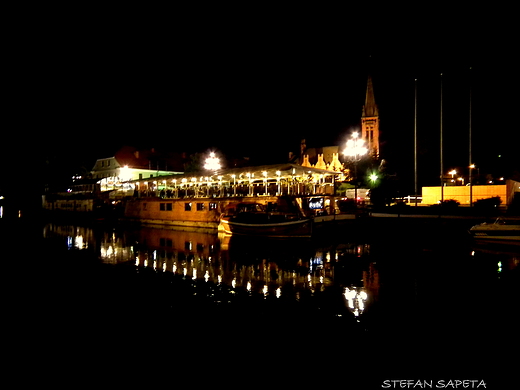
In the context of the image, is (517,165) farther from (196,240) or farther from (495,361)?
(495,361)

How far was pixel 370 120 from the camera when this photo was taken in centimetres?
9675

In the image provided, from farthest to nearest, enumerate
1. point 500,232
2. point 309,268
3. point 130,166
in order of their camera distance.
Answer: point 130,166
point 500,232
point 309,268

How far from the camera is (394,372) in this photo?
26.2 ft

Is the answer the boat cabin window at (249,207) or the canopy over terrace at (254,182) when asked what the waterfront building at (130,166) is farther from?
the boat cabin window at (249,207)

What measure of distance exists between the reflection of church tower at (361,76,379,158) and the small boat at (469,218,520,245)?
73925 millimetres

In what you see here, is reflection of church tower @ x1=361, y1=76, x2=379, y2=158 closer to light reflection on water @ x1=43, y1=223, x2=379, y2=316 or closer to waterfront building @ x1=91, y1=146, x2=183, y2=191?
waterfront building @ x1=91, y1=146, x2=183, y2=191

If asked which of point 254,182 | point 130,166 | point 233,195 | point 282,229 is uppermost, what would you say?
point 130,166

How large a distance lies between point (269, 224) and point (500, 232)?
51.0ft

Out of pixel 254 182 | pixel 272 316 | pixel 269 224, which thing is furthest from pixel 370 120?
Answer: pixel 272 316

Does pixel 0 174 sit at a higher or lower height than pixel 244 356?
higher

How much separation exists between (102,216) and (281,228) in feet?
117

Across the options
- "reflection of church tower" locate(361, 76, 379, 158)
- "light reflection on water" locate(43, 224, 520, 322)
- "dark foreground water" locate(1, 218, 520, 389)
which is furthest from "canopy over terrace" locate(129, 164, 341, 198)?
"reflection of church tower" locate(361, 76, 379, 158)

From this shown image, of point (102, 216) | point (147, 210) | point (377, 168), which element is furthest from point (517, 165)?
point (102, 216)

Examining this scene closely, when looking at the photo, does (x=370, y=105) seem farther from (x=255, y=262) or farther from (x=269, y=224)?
(x=255, y=262)
